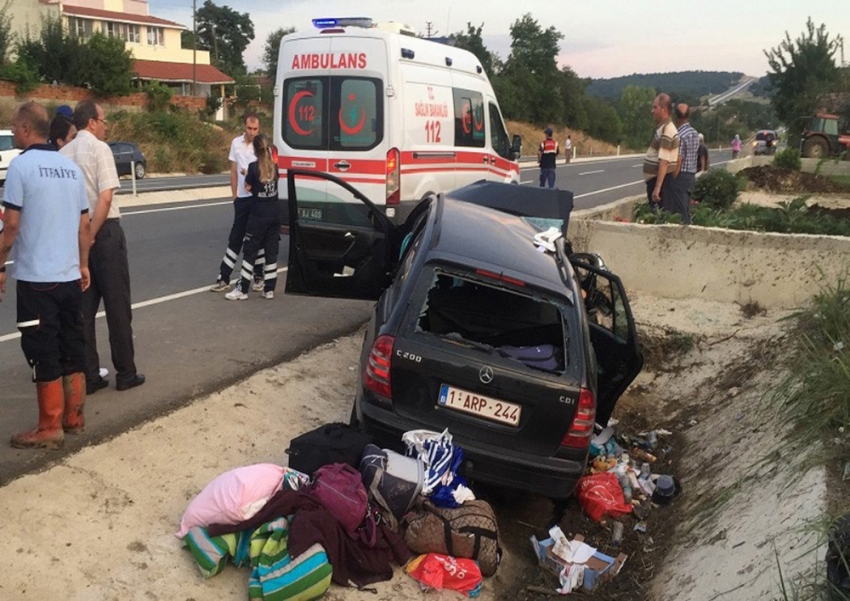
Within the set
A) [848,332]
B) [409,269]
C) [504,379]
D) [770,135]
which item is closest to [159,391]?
[409,269]

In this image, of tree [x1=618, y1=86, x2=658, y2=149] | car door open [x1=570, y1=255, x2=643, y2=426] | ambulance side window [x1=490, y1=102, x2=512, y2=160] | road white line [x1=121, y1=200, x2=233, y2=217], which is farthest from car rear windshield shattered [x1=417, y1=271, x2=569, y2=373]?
tree [x1=618, y1=86, x2=658, y2=149]

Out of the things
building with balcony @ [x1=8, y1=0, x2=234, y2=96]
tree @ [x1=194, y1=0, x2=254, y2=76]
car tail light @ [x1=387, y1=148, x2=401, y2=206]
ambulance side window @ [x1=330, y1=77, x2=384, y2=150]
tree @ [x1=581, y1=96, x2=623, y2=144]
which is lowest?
car tail light @ [x1=387, y1=148, x2=401, y2=206]

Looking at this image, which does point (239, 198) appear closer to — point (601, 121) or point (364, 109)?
point (364, 109)

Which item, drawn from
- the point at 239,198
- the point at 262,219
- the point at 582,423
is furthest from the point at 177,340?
the point at 582,423

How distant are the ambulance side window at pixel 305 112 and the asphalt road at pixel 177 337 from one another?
1680 mm

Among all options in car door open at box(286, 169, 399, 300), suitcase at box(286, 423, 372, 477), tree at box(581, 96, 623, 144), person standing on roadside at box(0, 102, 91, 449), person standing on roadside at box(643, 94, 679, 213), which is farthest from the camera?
tree at box(581, 96, 623, 144)

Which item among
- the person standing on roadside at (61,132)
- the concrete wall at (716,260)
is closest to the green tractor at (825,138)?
the concrete wall at (716,260)

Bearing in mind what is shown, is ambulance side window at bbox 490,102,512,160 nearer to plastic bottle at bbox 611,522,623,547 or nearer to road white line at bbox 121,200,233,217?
road white line at bbox 121,200,233,217

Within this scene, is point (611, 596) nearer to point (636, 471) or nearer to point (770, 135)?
point (636, 471)

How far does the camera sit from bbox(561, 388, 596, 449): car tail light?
14.4ft

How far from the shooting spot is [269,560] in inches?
147

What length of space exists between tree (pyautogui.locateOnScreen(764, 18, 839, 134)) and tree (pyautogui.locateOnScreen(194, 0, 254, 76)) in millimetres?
69993

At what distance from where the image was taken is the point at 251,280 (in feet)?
28.7

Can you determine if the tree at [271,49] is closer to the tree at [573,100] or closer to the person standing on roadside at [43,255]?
the tree at [573,100]
